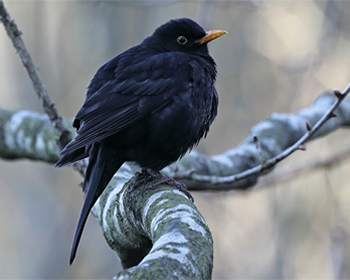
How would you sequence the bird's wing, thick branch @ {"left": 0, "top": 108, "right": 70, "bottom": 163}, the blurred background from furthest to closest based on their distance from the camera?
the blurred background, thick branch @ {"left": 0, "top": 108, "right": 70, "bottom": 163}, the bird's wing

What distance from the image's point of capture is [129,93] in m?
2.95

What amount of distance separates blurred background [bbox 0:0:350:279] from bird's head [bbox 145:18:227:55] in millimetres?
3317

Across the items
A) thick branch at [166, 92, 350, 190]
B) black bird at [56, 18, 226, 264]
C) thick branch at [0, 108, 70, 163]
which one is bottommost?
thick branch at [0, 108, 70, 163]

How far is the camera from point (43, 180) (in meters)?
9.02

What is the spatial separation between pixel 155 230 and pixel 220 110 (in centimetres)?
Result: 697

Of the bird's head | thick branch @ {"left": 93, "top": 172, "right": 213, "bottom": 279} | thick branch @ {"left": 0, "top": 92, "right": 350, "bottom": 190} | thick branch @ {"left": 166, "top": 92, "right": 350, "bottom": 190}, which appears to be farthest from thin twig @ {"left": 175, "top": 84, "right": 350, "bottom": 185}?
the bird's head

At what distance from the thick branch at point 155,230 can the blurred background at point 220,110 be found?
425 cm

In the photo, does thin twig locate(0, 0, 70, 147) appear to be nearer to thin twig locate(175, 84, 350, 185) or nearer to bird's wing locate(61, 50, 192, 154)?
bird's wing locate(61, 50, 192, 154)

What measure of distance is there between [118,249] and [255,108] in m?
6.28

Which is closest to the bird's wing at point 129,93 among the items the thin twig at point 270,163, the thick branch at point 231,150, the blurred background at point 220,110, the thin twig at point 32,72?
the thin twig at point 32,72

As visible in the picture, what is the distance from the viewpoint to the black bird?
9.14 ft

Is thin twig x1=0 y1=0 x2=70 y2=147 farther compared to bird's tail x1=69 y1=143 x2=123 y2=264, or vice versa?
thin twig x1=0 y1=0 x2=70 y2=147

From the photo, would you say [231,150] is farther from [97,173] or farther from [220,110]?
Answer: [220,110]

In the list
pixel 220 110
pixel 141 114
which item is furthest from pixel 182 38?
pixel 220 110
